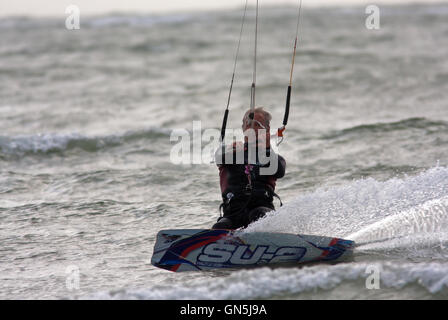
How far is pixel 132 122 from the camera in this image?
524 inches

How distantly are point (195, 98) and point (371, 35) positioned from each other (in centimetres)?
1187

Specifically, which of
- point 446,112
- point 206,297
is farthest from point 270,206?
point 446,112

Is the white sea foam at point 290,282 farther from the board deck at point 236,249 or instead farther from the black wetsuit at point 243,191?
the black wetsuit at point 243,191

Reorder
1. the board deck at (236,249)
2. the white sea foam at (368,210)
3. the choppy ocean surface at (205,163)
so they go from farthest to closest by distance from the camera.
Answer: the white sea foam at (368,210) → the board deck at (236,249) → the choppy ocean surface at (205,163)

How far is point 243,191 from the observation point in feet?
19.9

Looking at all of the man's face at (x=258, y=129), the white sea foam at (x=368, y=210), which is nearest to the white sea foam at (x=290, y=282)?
the white sea foam at (x=368, y=210)

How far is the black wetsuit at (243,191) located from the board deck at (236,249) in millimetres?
295

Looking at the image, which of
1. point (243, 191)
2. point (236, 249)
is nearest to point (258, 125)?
point (243, 191)

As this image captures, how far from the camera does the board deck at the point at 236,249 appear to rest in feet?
18.9

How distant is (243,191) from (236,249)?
0.59 meters

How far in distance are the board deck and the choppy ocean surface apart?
0.44ft

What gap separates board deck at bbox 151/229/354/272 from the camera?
18.9ft

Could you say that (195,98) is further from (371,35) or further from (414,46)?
(371,35)

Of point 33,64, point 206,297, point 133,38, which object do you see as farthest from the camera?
point 133,38
